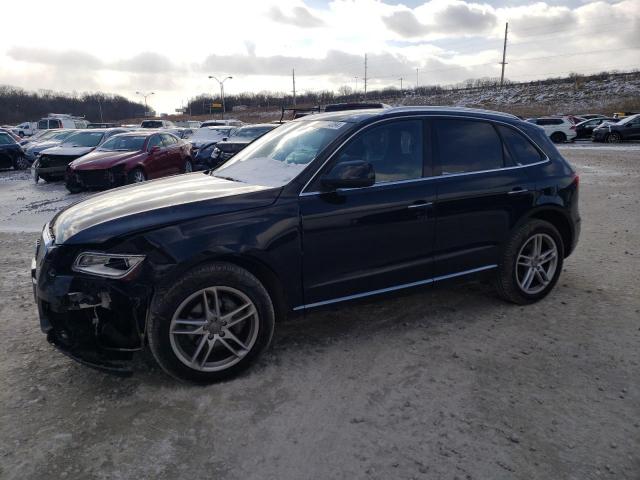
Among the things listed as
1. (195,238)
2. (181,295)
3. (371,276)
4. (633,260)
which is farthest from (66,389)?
(633,260)

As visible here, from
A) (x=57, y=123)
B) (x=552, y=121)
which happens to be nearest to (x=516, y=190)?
(x=552, y=121)

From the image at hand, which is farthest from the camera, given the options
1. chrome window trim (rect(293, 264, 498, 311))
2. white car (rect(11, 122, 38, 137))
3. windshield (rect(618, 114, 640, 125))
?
white car (rect(11, 122, 38, 137))

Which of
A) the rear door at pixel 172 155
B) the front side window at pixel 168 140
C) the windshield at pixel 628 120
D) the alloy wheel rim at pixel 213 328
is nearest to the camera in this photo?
the alloy wheel rim at pixel 213 328

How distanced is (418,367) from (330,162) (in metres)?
1.58

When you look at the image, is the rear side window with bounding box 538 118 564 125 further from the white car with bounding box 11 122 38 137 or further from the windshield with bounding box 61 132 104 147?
the white car with bounding box 11 122 38 137

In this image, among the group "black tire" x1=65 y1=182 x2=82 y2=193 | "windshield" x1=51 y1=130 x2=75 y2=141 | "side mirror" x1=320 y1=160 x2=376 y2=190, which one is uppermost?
"side mirror" x1=320 y1=160 x2=376 y2=190

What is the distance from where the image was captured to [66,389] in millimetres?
3260

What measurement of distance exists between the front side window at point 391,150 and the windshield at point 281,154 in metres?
0.19

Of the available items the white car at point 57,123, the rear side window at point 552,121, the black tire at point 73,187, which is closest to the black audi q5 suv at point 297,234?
the black tire at point 73,187

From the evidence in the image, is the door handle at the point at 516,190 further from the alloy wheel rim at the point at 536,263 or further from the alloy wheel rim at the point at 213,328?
the alloy wheel rim at the point at 213,328

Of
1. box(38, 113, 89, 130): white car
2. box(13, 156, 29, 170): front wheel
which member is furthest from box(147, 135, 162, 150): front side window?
box(38, 113, 89, 130): white car

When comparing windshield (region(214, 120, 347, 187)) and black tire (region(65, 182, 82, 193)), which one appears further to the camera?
black tire (region(65, 182, 82, 193))

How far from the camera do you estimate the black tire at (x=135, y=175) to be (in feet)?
38.6

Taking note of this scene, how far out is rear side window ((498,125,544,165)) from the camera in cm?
445
